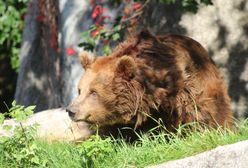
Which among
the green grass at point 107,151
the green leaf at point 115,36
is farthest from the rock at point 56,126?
the green grass at point 107,151

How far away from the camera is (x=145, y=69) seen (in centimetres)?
598

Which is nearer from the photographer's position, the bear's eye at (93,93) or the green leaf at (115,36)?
the bear's eye at (93,93)

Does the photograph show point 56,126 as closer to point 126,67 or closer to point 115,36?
point 115,36

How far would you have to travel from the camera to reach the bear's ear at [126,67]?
5859 mm

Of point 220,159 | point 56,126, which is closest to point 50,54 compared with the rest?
point 56,126

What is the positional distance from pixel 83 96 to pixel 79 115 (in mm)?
231

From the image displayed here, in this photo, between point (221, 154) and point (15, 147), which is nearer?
point (221, 154)

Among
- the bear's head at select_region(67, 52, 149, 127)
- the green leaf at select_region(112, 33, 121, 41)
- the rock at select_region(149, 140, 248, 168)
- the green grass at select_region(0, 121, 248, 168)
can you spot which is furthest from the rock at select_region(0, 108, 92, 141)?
the rock at select_region(149, 140, 248, 168)

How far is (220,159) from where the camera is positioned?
4.45 meters

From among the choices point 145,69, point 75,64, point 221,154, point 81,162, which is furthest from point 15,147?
point 75,64

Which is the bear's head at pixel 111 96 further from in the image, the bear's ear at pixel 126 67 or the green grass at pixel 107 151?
the green grass at pixel 107 151

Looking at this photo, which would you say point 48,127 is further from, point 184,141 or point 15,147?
point 184,141

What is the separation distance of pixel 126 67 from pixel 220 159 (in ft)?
5.62

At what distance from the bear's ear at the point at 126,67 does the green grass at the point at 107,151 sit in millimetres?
699
